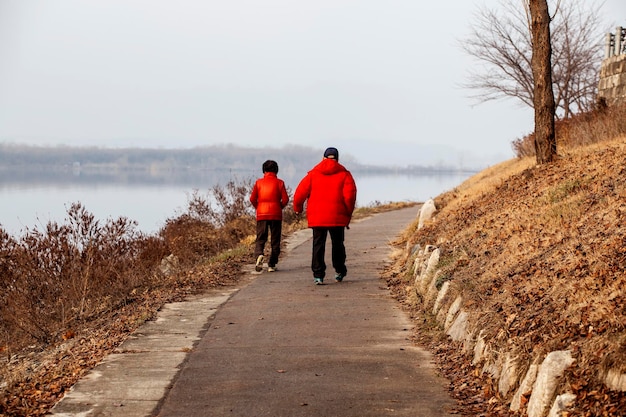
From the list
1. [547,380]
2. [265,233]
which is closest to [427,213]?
[265,233]

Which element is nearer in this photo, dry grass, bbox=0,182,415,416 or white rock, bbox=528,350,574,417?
white rock, bbox=528,350,574,417

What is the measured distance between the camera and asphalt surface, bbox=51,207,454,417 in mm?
6676

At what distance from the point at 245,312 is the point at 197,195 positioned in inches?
768

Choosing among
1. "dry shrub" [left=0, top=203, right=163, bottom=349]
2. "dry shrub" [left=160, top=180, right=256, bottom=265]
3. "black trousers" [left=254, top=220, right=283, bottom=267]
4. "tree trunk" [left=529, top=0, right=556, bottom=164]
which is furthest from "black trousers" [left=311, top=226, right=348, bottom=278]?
"dry shrub" [left=160, top=180, right=256, bottom=265]

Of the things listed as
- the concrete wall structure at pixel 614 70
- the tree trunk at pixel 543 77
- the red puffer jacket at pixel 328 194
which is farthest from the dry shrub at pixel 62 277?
the concrete wall structure at pixel 614 70

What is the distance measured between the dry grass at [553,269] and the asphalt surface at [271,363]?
1.79ft

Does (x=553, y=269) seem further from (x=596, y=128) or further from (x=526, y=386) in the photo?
(x=596, y=128)

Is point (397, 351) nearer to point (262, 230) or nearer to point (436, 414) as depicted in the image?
point (436, 414)

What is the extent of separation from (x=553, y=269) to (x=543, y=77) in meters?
8.82

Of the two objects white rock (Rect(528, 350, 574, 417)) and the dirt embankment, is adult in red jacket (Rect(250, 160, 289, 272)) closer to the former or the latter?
the dirt embankment


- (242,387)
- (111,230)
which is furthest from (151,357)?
(111,230)

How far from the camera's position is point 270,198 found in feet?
46.7

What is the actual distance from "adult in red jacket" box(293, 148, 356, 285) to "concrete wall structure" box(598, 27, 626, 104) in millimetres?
15033

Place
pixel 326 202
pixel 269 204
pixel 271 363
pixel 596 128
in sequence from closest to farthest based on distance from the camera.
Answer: pixel 271 363
pixel 326 202
pixel 269 204
pixel 596 128
